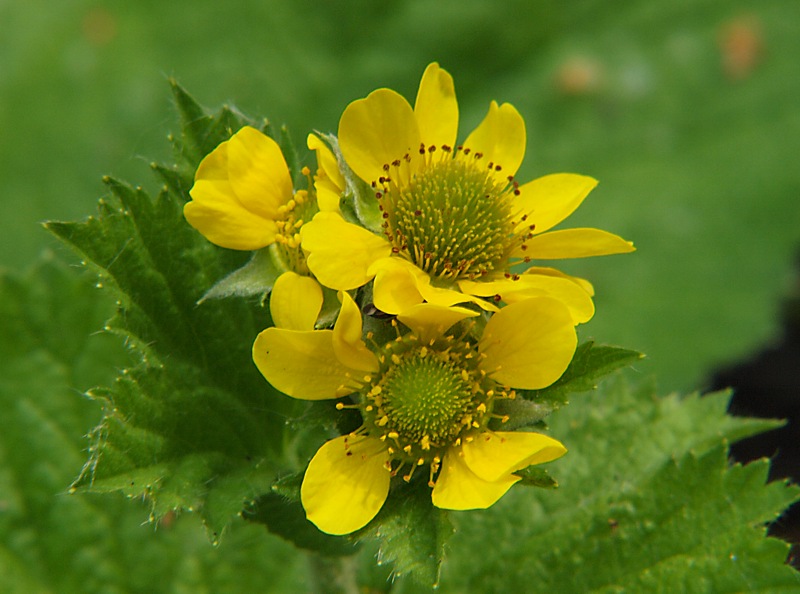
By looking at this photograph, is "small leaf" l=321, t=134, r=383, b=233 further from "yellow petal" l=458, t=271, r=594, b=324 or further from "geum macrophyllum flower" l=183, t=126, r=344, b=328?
"yellow petal" l=458, t=271, r=594, b=324

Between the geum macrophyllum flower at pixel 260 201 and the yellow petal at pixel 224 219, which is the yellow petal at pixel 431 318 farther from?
the yellow petal at pixel 224 219

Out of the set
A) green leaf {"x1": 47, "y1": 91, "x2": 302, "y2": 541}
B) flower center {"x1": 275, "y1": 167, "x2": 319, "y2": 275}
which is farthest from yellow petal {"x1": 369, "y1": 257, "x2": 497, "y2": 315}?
green leaf {"x1": 47, "y1": 91, "x2": 302, "y2": 541}

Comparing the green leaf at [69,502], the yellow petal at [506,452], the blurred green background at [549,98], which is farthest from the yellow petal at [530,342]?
the blurred green background at [549,98]

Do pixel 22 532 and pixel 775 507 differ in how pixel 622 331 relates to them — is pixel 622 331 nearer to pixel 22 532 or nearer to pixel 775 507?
pixel 775 507

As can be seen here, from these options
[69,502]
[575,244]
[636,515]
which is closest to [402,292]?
[575,244]

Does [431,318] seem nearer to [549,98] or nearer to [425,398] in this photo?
[425,398]

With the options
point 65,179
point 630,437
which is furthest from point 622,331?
point 65,179
